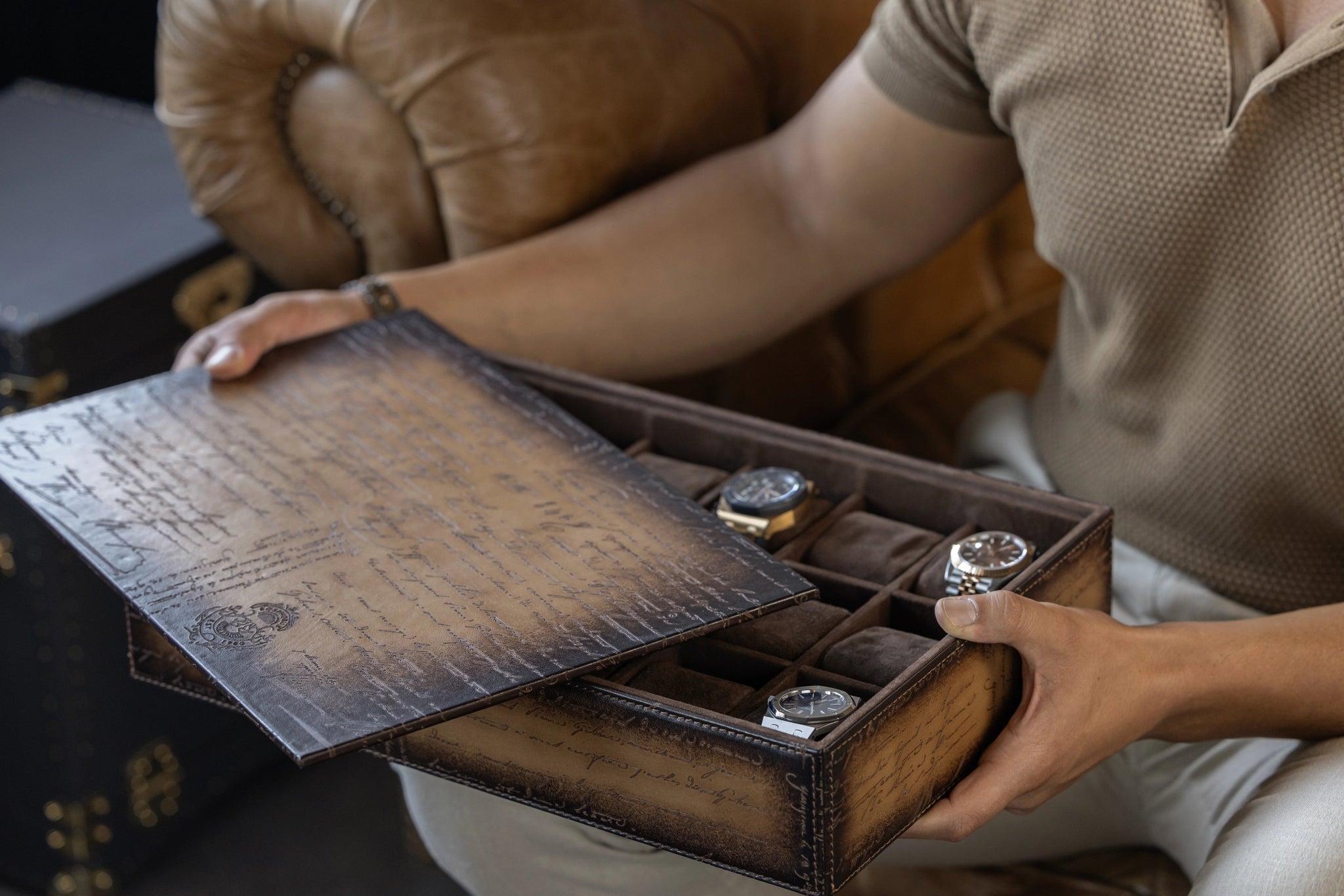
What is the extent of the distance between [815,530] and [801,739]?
199 mm

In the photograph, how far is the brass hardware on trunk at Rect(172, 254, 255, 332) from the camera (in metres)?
1.09

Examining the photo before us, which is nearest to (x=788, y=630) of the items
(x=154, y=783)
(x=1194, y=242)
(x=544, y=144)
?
(x=1194, y=242)

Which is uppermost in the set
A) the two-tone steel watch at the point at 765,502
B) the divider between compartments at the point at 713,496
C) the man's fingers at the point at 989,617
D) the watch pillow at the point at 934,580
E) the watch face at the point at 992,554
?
the man's fingers at the point at 989,617

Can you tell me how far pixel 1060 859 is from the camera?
81 cm

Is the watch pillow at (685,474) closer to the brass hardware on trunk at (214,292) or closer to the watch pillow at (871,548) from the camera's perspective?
the watch pillow at (871,548)

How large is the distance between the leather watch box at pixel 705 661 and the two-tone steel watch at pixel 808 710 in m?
0.02

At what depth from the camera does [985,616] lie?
21.2 inches

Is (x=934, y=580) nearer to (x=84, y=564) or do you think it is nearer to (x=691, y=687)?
(x=691, y=687)

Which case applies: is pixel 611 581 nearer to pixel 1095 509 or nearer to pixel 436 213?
pixel 1095 509

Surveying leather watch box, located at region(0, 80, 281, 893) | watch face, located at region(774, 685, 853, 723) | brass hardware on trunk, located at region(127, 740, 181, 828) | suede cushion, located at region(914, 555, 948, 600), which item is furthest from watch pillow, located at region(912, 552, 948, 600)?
brass hardware on trunk, located at region(127, 740, 181, 828)

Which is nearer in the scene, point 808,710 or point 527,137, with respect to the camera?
point 808,710

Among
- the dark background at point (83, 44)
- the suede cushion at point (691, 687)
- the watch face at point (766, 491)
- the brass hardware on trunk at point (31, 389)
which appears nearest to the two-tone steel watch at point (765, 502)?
the watch face at point (766, 491)

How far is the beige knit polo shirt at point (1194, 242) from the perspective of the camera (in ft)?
2.24

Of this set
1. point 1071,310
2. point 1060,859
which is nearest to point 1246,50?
point 1071,310
